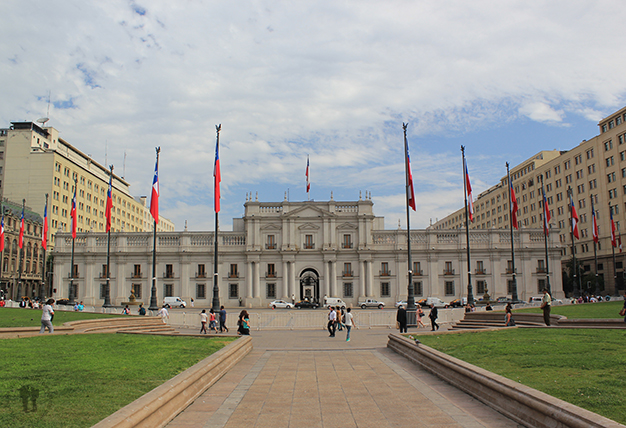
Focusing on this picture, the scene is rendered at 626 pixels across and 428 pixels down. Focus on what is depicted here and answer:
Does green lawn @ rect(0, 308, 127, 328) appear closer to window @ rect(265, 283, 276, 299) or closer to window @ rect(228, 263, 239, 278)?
window @ rect(228, 263, 239, 278)

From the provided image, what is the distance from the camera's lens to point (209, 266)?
6831 cm

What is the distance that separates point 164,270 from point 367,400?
62.4 metres

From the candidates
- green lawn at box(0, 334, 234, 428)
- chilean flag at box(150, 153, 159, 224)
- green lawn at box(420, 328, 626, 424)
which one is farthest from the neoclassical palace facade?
green lawn at box(0, 334, 234, 428)

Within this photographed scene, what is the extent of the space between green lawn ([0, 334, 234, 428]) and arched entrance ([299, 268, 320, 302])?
52409 millimetres

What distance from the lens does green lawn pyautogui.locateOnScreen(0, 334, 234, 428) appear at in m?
7.08

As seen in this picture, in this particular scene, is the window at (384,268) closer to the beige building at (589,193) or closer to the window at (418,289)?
the window at (418,289)

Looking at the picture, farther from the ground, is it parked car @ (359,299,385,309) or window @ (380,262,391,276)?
window @ (380,262,391,276)

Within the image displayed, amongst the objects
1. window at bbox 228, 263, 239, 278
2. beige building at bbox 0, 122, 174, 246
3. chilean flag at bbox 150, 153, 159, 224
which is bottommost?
window at bbox 228, 263, 239, 278

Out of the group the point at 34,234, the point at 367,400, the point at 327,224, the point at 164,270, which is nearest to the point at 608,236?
the point at 327,224

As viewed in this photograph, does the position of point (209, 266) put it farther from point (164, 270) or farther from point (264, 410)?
point (264, 410)

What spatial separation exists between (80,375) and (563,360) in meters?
10.9

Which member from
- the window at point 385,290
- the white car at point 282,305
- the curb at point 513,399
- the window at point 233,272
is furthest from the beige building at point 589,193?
the curb at point 513,399

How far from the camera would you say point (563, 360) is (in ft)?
37.4

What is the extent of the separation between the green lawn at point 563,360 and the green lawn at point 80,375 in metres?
7.34
